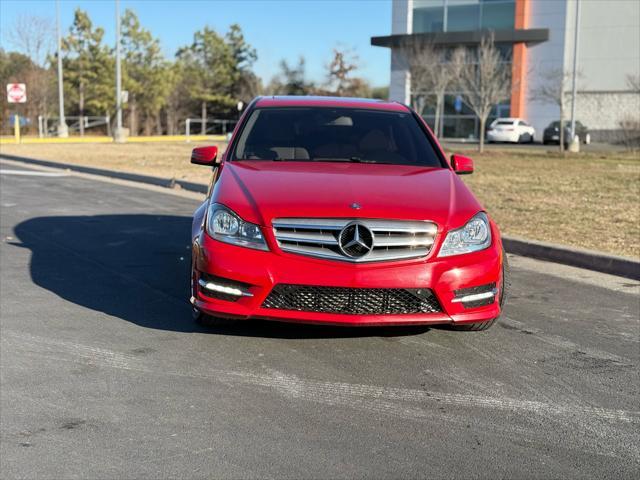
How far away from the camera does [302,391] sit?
418cm

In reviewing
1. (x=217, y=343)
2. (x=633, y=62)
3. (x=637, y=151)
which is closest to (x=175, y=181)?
(x=217, y=343)

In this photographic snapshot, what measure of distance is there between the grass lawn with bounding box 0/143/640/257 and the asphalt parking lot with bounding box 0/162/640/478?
A: 2.96 m

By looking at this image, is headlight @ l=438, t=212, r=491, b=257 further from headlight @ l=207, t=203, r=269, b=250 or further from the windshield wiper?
the windshield wiper

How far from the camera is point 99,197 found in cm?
1390

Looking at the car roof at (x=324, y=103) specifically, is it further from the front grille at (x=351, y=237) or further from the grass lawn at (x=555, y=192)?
the grass lawn at (x=555, y=192)

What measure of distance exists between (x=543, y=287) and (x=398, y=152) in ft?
6.65

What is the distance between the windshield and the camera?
19.5 ft

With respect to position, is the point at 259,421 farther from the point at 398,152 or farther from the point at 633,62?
the point at 633,62

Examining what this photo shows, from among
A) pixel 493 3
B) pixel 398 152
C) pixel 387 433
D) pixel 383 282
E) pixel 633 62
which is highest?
pixel 493 3

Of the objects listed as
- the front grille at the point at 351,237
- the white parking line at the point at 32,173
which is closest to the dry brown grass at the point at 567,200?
the front grille at the point at 351,237

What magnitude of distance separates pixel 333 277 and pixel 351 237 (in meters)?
0.27

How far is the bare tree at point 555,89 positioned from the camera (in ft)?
125

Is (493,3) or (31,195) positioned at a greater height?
(493,3)

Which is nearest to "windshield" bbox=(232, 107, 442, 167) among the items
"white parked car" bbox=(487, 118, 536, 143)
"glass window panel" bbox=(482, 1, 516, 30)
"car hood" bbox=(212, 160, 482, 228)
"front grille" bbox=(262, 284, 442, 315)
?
"car hood" bbox=(212, 160, 482, 228)
